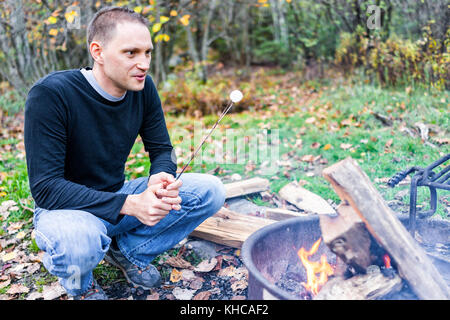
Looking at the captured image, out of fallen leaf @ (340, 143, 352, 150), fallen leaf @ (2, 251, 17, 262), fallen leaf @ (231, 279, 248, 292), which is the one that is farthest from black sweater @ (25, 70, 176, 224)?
fallen leaf @ (340, 143, 352, 150)

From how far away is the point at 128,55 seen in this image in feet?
7.18

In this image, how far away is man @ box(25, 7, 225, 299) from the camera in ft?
6.50

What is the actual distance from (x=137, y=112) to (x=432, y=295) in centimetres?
190

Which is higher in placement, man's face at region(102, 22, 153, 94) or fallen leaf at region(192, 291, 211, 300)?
man's face at region(102, 22, 153, 94)

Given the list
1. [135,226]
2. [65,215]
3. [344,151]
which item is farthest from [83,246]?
[344,151]

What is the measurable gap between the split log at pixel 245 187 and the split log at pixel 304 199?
0.56 feet

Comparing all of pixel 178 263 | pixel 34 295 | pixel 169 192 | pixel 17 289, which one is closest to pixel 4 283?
pixel 17 289

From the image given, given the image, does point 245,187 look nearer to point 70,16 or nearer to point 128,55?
point 128,55

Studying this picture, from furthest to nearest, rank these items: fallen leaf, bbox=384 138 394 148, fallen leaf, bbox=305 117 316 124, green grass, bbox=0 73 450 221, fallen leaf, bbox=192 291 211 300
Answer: fallen leaf, bbox=305 117 316 124 < fallen leaf, bbox=384 138 394 148 < green grass, bbox=0 73 450 221 < fallen leaf, bbox=192 291 211 300

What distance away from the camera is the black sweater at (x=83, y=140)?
2.00 metres

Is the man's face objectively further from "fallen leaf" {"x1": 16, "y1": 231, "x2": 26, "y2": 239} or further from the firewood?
"fallen leaf" {"x1": 16, "y1": 231, "x2": 26, "y2": 239}

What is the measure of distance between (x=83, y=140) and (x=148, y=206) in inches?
24.0

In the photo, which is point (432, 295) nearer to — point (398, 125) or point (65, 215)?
point (65, 215)

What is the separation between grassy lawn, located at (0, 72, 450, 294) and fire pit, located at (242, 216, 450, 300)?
0.74m
